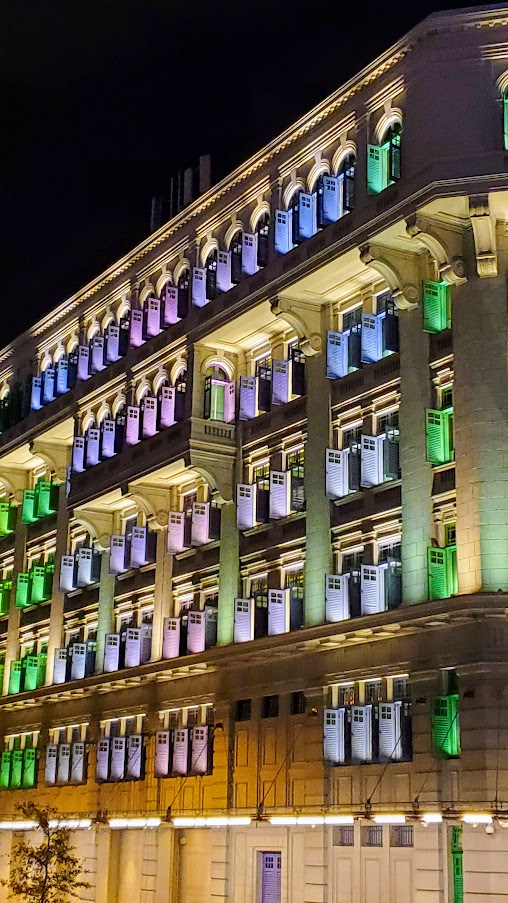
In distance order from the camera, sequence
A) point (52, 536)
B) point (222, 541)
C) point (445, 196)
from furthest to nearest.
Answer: point (52, 536) → point (222, 541) → point (445, 196)

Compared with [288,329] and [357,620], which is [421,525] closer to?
[357,620]

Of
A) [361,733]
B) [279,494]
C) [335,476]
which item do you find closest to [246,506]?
[279,494]

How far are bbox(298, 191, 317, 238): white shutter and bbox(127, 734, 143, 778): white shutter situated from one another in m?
18.4

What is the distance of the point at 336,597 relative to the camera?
36312mm

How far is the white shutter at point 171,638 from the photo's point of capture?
4434cm

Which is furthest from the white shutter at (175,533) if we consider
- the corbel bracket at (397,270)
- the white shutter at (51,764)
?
the corbel bracket at (397,270)

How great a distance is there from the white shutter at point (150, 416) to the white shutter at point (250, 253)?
6659 millimetres

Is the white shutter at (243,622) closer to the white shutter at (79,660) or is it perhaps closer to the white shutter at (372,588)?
the white shutter at (372,588)

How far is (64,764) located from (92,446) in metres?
12.3

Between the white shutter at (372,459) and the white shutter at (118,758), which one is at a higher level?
the white shutter at (372,459)

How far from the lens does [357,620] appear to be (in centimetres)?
3434

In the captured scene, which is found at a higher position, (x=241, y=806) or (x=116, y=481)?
(x=116, y=481)

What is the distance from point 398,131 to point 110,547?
1941 centimetres

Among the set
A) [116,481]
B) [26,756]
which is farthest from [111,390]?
[26,756]
